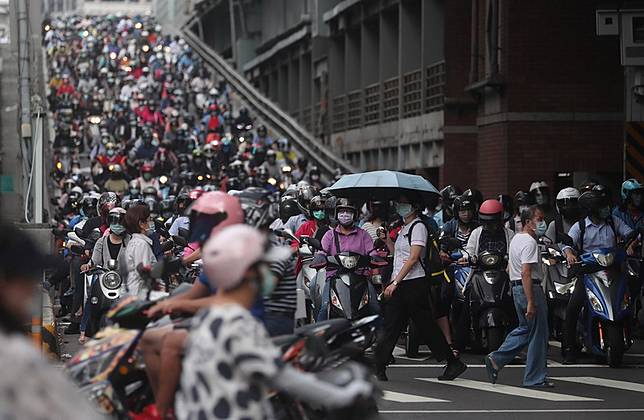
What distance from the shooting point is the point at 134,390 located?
993cm

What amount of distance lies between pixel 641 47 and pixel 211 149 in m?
24.0

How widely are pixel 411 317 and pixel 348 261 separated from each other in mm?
1387

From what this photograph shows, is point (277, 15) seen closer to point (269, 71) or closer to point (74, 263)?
point (269, 71)

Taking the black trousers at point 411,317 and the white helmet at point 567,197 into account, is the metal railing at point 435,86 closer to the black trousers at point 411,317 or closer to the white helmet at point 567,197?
the white helmet at point 567,197

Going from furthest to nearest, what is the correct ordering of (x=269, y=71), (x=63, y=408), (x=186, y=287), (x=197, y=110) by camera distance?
(x=269, y=71), (x=197, y=110), (x=186, y=287), (x=63, y=408)

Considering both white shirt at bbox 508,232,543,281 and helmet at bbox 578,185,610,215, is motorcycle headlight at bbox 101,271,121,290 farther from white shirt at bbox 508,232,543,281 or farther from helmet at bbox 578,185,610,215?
white shirt at bbox 508,232,543,281

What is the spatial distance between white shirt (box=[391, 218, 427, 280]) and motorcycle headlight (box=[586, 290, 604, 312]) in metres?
2.19

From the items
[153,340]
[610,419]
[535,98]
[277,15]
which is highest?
[277,15]

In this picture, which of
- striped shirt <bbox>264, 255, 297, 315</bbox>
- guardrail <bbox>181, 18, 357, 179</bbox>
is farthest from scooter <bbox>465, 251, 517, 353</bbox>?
guardrail <bbox>181, 18, 357, 179</bbox>

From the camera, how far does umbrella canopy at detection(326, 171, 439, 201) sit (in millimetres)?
17641

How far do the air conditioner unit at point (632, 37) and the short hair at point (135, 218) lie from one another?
975 centimetres

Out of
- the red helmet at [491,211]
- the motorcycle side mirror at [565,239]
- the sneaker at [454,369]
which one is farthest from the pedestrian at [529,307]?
the red helmet at [491,211]

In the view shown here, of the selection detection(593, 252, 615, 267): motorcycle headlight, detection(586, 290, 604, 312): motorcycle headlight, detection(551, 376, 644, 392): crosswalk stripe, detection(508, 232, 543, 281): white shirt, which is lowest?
detection(551, 376, 644, 392): crosswalk stripe

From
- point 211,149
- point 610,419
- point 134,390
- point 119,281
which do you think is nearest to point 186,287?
point 134,390
